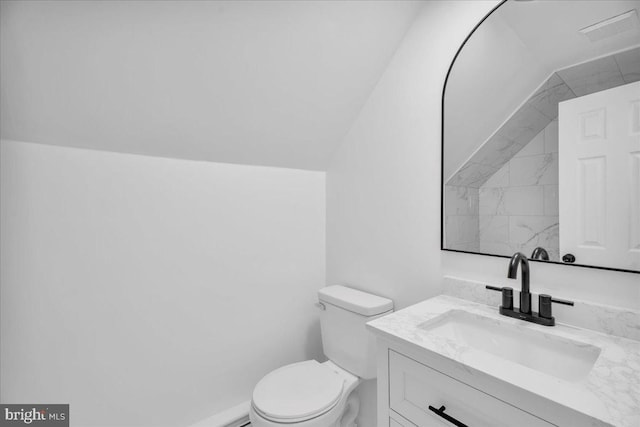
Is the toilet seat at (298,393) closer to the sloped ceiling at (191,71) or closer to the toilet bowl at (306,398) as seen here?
the toilet bowl at (306,398)

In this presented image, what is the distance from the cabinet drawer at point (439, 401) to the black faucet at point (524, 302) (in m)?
0.39

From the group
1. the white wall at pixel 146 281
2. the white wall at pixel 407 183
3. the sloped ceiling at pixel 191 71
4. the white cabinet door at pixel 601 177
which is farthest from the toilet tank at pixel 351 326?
the sloped ceiling at pixel 191 71

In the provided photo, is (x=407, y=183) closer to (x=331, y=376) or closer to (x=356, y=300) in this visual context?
(x=356, y=300)

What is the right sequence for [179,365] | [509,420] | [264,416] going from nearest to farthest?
[509,420]
[264,416]
[179,365]

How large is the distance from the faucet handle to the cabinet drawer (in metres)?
0.43

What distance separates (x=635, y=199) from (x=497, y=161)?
0.40 m

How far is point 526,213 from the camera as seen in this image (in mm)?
1021

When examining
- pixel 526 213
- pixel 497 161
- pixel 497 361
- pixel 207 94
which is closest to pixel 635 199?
pixel 526 213

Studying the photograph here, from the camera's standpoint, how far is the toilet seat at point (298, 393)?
1128mm

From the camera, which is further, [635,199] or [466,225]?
[466,225]

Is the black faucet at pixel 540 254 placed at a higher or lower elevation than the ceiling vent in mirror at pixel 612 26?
lower

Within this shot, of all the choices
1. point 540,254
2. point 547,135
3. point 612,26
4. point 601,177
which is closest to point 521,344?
point 540,254

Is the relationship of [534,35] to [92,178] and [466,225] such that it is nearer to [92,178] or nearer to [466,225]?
[466,225]

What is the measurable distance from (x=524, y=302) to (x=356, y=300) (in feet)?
2.37
